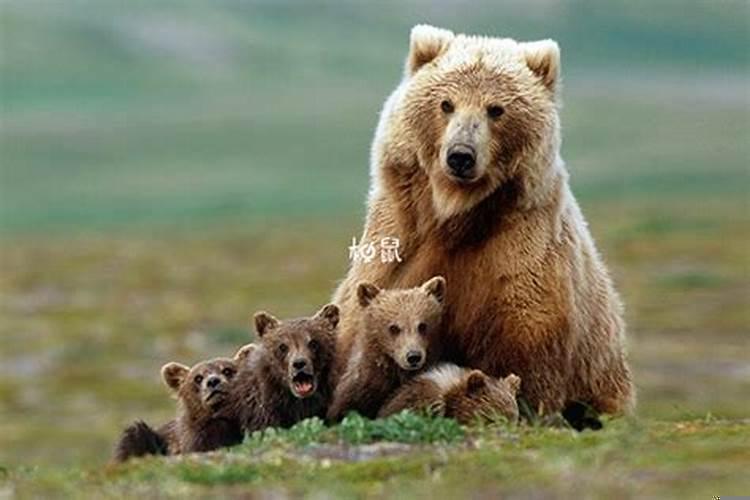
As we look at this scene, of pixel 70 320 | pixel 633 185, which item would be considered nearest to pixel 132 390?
pixel 70 320

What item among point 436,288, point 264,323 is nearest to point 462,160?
point 436,288

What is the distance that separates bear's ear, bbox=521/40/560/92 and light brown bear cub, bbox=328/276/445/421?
5.10 ft

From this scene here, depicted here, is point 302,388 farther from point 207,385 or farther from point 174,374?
point 174,374

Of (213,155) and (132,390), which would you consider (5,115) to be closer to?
(213,155)

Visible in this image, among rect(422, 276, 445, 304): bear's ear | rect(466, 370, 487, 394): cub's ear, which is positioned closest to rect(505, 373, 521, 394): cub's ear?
rect(466, 370, 487, 394): cub's ear

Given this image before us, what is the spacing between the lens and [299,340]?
12.9m

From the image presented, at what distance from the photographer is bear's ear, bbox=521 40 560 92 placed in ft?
43.5

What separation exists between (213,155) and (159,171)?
9.04 metres

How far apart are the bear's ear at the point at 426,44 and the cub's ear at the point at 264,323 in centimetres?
200

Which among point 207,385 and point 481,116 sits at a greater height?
point 481,116

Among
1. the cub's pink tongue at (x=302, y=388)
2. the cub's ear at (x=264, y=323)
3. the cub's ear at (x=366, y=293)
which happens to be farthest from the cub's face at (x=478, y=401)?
the cub's ear at (x=264, y=323)

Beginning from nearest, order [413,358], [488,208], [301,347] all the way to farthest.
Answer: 1. [413,358]
2. [301,347]
3. [488,208]

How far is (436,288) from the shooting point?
42.5ft

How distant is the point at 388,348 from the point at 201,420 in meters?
1.47
